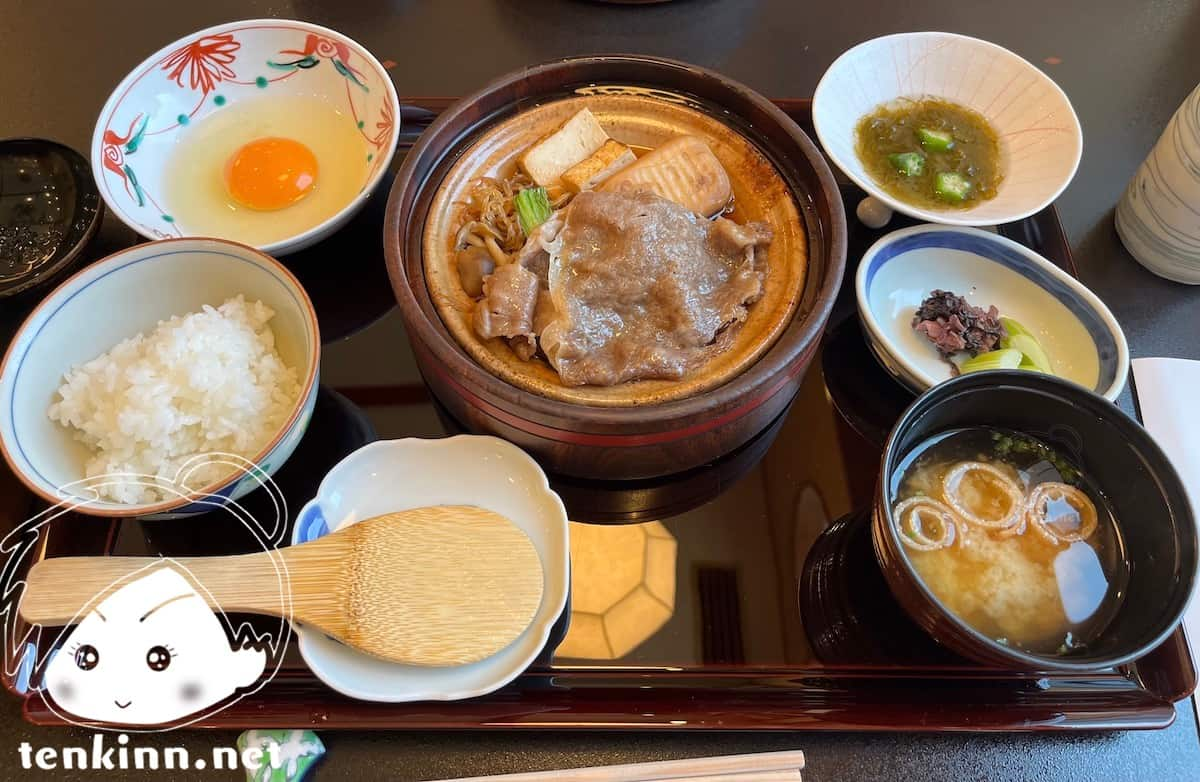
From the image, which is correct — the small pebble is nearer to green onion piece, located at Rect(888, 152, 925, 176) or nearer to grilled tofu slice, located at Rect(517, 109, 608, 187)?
green onion piece, located at Rect(888, 152, 925, 176)

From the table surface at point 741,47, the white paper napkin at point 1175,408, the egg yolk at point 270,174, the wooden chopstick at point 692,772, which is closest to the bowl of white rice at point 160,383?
the table surface at point 741,47

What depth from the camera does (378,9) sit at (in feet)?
9.47

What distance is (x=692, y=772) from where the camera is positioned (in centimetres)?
152

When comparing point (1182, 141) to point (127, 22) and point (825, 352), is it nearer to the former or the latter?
point (825, 352)

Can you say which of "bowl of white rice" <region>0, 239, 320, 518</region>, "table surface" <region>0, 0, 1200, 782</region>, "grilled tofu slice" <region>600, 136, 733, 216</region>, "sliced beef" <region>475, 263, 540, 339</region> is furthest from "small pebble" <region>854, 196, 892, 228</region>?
"bowl of white rice" <region>0, 239, 320, 518</region>

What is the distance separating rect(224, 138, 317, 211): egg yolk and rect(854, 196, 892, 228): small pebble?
172cm

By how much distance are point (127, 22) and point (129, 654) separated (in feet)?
8.18

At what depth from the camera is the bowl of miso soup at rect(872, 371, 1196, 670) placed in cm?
148

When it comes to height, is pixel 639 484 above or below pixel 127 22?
below

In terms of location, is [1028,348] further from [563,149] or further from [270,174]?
[270,174]

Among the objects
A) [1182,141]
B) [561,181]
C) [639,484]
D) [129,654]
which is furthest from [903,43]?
[129,654]

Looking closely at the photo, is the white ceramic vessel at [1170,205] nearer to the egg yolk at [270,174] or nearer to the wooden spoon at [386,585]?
the wooden spoon at [386,585]

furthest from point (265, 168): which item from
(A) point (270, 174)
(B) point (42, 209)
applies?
(B) point (42, 209)

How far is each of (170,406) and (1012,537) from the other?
6.25ft
